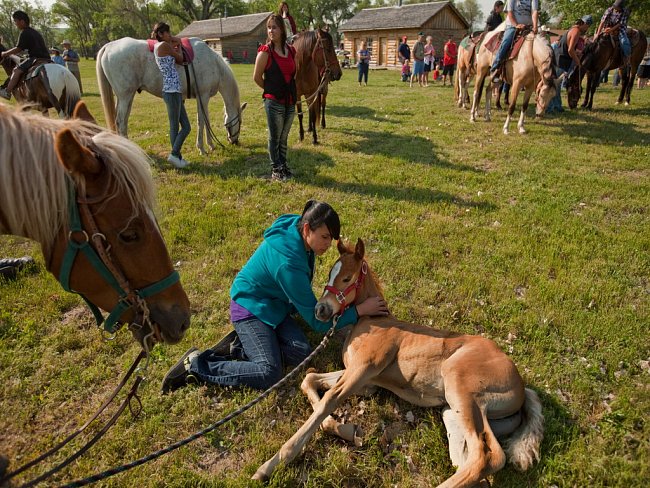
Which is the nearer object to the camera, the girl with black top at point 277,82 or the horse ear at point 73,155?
the horse ear at point 73,155

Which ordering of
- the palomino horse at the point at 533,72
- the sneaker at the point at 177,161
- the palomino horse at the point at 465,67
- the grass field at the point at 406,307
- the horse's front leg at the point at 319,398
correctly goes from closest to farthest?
the grass field at the point at 406,307 → the horse's front leg at the point at 319,398 → the sneaker at the point at 177,161 → the palomino horse at the point at 533,72 → the palomino horse at the point at 465,67

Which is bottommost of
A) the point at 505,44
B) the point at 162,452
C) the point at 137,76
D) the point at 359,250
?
the point at 162,452

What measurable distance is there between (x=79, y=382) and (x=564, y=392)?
4.04 meters

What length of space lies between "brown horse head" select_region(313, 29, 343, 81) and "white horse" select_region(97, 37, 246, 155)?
2.38 meters

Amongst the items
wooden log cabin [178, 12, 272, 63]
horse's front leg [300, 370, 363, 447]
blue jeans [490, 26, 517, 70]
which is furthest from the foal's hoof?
wooden log cabin [178, 12, 272, 63]

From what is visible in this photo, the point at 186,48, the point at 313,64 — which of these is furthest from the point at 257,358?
the point at 313,64

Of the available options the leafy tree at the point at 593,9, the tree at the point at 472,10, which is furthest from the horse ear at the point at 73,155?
the tree at the point at 472,10

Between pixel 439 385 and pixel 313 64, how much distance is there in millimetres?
8892

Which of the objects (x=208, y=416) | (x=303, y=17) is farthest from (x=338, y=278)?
(x=303, y=17)

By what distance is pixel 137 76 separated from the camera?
8.63 metres

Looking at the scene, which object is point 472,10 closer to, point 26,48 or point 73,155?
point 26,48

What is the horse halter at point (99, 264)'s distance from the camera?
179 cm

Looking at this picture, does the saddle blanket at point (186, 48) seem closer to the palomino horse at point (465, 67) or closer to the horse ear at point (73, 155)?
the horse ear at point (73, 155)

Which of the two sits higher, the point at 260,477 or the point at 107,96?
the point at 107,96
